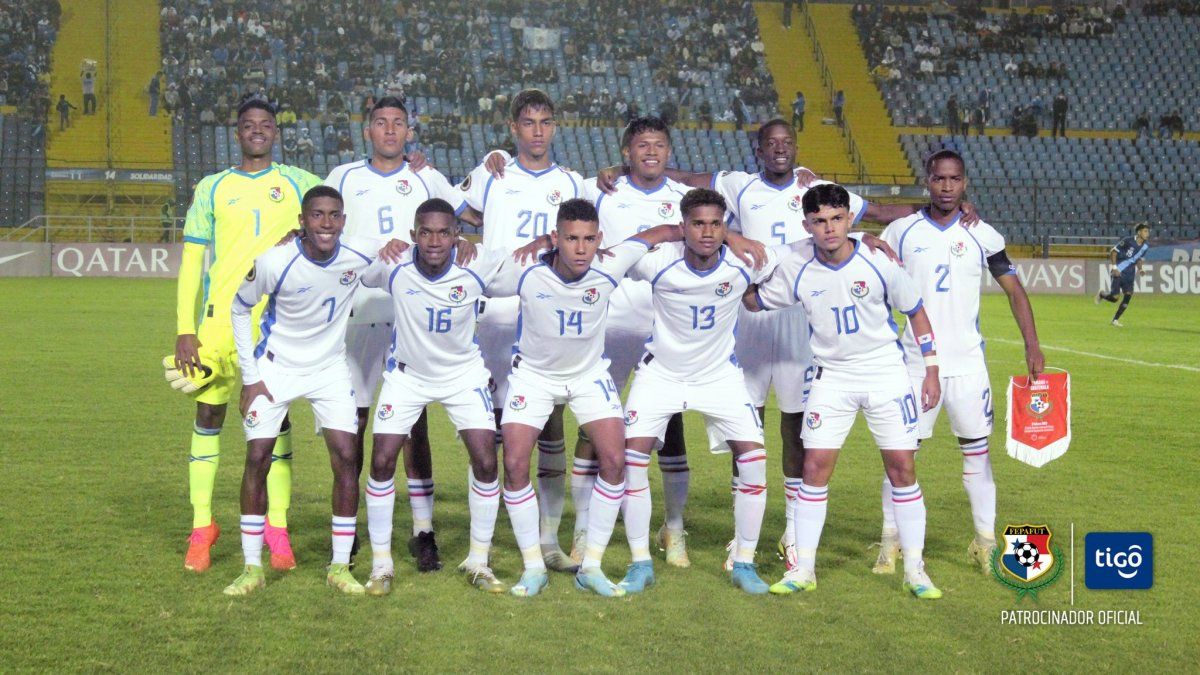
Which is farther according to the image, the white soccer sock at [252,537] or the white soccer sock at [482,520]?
the white soccer sock at [482,520]

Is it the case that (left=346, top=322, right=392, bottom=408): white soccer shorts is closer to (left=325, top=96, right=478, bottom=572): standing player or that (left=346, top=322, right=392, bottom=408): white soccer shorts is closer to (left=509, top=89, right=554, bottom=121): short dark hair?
(left=325, top=96, right=478, bottom=572): standing player

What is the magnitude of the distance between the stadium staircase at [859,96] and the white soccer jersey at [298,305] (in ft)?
102

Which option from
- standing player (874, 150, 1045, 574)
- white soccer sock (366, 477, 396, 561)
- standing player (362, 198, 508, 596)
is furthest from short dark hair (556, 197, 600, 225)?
standing player (874, 150, 1045, 574)

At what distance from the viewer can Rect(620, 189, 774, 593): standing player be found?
20.7ft

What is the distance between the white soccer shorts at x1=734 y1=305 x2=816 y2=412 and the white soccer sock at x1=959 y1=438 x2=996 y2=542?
3.02ft

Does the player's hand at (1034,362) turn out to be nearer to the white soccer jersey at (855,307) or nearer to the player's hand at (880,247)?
the white soccer jersey at (855,307)

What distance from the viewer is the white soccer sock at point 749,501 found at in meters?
6.28

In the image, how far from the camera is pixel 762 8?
44406 millimetres

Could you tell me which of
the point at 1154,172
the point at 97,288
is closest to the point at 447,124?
the point at 97,288

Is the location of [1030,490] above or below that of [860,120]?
below

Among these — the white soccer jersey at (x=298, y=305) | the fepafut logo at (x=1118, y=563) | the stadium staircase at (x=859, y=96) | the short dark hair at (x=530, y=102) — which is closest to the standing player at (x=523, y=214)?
the short dark hair at (x=530, y=102)

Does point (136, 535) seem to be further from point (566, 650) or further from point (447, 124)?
point (447, 124)

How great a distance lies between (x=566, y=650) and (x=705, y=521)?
8.85 feet

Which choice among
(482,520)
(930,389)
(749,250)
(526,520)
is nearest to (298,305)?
(482,520)
